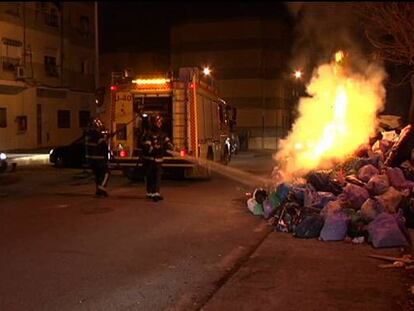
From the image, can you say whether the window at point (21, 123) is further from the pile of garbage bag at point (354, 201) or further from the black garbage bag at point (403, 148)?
the black garbage bag at point (403, 148)

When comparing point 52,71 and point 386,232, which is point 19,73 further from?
point 386,232

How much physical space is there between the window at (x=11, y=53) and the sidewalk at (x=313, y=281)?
27.9 m

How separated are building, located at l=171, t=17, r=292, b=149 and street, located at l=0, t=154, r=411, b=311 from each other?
42.8m

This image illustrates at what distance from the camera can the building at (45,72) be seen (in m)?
33.4

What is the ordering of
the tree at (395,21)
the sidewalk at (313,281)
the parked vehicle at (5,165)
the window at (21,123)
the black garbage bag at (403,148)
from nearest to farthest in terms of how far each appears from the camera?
the sidewalk at (313,281), the tree at (395,21), the black garbage bag at (403,148), the parked vehicle at (5,165), the window at (21,123)

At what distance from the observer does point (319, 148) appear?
543 inches

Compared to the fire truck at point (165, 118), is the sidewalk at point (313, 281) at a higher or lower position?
lower

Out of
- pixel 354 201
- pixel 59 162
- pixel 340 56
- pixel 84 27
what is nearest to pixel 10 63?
pixel 84 27

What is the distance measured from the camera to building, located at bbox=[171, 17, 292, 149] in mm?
54500

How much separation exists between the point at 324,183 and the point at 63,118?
3097 cm

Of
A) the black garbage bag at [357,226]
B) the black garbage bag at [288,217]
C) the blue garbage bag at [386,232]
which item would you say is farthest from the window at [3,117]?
the blue garbage bag at [386,232]

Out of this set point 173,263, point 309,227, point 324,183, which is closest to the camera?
point 173,263

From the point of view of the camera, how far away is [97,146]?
13.6m

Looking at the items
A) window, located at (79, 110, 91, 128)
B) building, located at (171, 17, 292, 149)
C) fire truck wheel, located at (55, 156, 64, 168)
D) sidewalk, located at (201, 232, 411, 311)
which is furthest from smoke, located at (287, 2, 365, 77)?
building, located at (171, 17, 292, 149)
